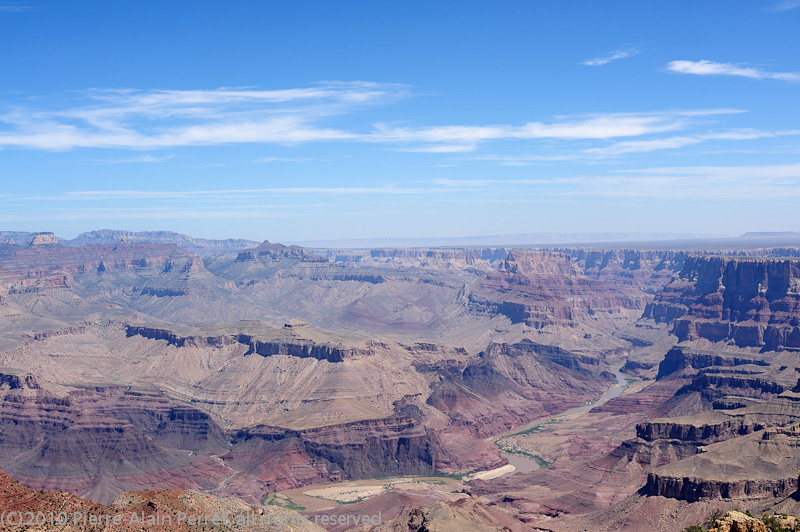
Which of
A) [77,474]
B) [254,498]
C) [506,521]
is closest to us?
[506,521]

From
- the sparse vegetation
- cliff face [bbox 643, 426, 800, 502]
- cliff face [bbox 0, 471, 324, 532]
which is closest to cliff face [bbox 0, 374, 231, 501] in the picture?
the sparse vegetation

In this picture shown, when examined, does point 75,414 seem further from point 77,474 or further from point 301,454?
point 301,454

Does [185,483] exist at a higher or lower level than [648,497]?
lower

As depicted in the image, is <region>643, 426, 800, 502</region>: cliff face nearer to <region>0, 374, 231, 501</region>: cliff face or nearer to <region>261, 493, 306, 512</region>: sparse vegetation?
<region>261, 493, 306, 512</region>: sparse vegetation

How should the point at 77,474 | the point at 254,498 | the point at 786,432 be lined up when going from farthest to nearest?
the point at 77,474
the point at 254,498
the point at 786,432

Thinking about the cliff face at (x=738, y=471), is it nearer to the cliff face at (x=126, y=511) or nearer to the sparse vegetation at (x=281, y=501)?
the sparse vegetation at (x=281, y=501)

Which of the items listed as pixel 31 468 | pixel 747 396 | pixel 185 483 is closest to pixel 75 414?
pixel 31 468

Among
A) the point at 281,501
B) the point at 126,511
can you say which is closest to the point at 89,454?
the point at 281,501

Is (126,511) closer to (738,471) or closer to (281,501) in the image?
(281,501)

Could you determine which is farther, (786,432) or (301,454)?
(301,454)

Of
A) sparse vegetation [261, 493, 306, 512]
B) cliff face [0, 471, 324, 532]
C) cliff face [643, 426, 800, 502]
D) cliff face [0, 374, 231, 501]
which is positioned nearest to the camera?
cliff face [0, 471, 324, 532]

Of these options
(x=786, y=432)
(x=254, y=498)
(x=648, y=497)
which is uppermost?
(x=786, y=432)
